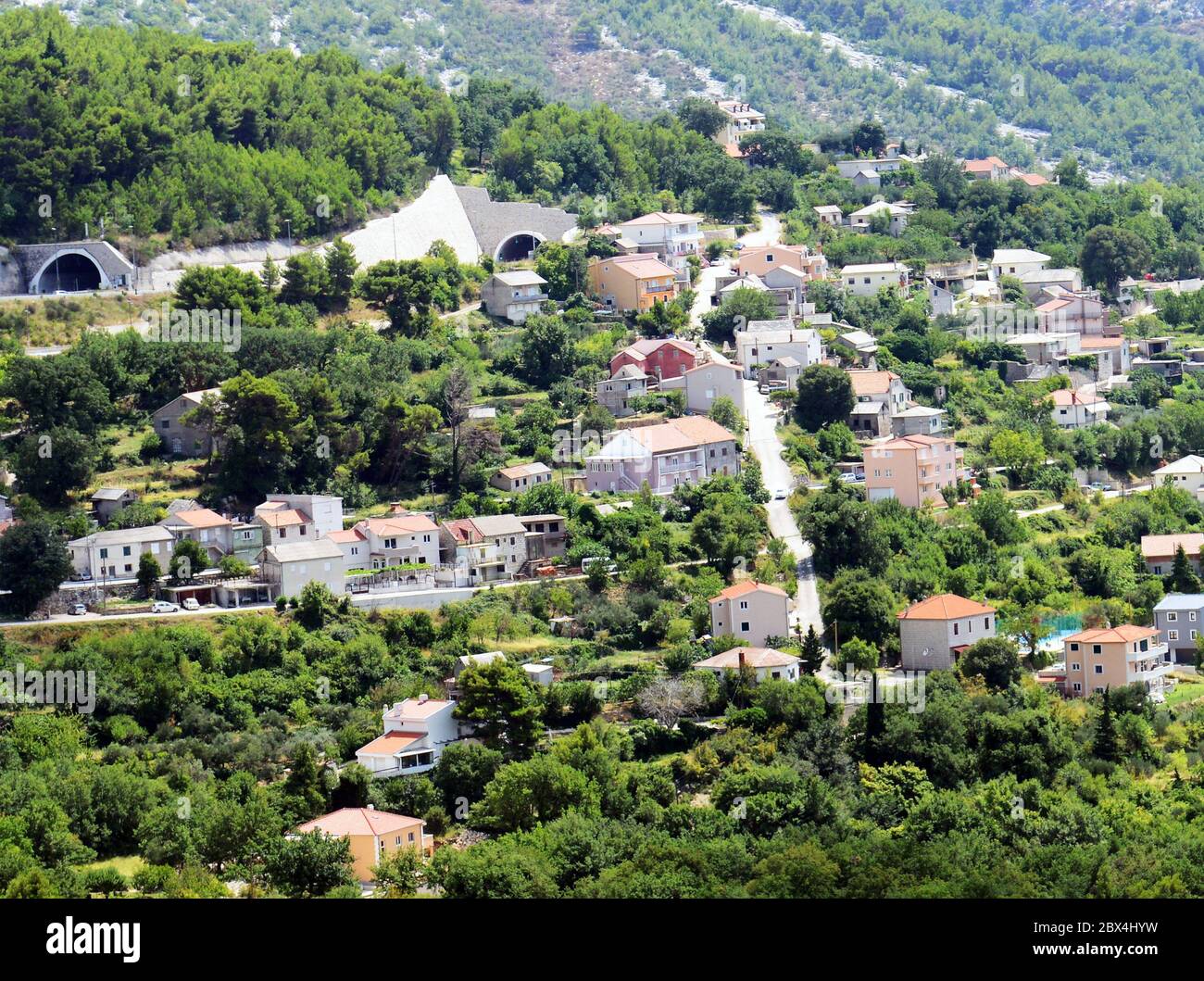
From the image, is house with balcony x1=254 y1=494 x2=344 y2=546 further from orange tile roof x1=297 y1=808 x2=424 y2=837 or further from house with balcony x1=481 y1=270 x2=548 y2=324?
house with balcony x1=481 y1=270 x2=548 y2=324

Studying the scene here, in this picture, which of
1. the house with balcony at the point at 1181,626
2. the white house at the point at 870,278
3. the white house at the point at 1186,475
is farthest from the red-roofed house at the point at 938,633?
the white house at the point at 870,278

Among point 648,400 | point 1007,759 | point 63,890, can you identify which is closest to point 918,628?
point 1007,759

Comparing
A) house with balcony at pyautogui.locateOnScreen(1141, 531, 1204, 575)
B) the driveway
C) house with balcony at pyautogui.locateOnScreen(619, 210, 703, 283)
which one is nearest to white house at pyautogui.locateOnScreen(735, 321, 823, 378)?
the driveway

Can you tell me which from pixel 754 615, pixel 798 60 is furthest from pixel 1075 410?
pixel 798 60

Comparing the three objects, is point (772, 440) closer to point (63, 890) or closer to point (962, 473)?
point (962, 473)

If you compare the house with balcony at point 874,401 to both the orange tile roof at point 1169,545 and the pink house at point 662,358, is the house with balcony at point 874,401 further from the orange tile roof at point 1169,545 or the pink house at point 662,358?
the orange tile roof at point 1169,545
